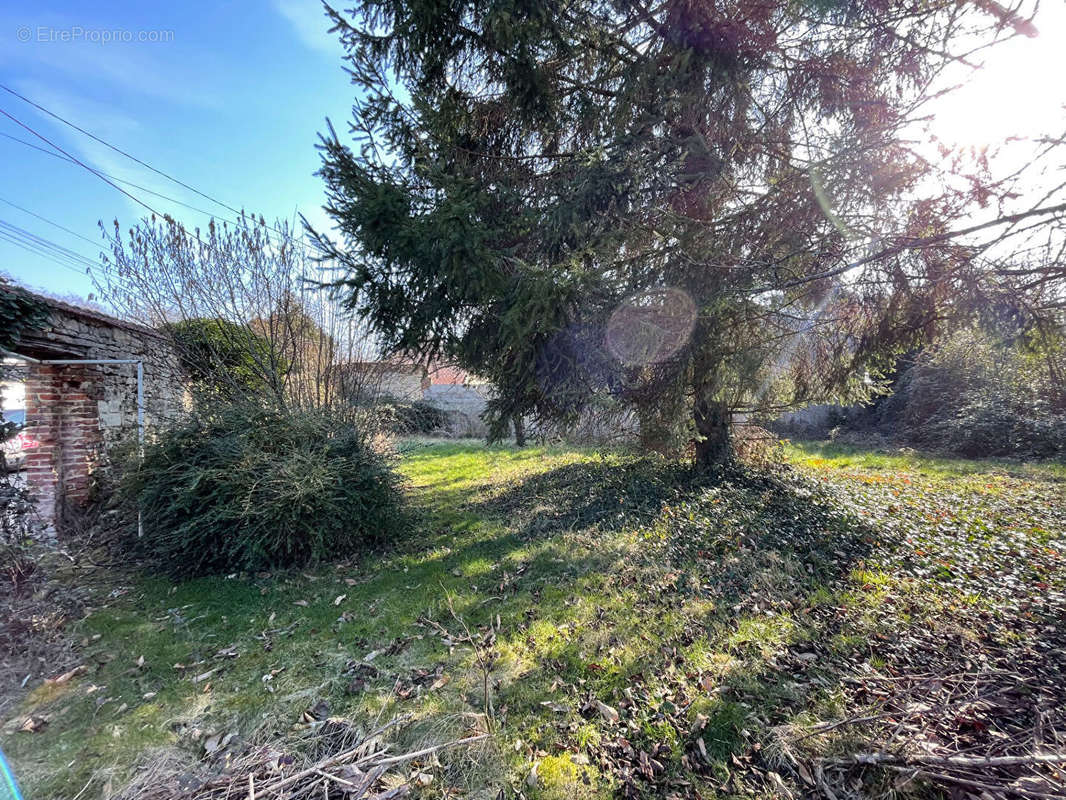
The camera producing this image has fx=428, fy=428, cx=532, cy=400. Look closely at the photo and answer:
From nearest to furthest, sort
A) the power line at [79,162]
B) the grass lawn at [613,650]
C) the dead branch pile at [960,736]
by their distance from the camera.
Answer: the dead branch pile at [960,736], the grass lawn at [613,650], the power line at [79,162]

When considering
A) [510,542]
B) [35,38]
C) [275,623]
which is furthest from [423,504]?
[35,38]

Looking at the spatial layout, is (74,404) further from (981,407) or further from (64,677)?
(981,407)

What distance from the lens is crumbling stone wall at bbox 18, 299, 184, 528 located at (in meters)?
4.84

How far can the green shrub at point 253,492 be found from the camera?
4.17 meters

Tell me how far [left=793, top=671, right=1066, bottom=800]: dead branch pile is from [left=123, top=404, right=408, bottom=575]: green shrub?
13.8ft

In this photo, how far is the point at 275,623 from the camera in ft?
11.4

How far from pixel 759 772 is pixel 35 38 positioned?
855 centimetres

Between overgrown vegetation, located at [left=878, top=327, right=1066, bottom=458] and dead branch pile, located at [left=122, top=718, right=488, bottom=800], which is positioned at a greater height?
overgrown vegetation, located at [left=878, top=327, right=1066, bottom=458]

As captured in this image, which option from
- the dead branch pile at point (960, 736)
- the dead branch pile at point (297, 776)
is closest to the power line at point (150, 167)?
the dead branch pile at point (297, 776)

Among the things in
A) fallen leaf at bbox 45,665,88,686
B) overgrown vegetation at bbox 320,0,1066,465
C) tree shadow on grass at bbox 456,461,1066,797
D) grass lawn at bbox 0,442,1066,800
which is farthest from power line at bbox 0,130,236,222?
tree shadow on grass at bbox 456,461,1066,797

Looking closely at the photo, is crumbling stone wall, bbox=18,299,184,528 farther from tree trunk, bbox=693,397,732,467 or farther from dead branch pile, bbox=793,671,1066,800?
tree trunk, bbox=693,397,732,467

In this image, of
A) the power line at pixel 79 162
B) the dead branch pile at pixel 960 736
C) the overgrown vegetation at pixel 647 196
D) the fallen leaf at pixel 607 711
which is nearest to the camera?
the dead branch pile at pixel 960 736

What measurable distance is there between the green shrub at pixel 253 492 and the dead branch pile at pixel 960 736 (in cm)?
422

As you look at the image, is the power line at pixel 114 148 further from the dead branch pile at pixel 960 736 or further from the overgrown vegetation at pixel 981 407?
the overgrown vegetation at pixel 981 407
